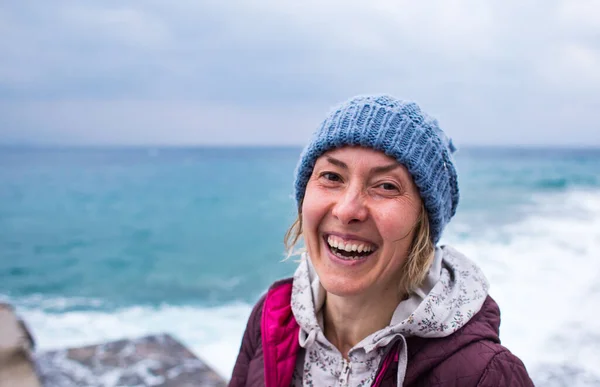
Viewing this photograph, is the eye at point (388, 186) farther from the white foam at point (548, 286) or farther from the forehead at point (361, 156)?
the white foam at point (548, 286)

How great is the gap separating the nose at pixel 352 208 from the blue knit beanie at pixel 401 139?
175mm

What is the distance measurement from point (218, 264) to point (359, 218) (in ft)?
55.4

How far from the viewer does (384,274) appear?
1.79 meters

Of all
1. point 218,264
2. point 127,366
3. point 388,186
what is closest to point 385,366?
point 388,186

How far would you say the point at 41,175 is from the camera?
52062 millimetres

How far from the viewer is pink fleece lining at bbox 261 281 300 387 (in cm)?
189

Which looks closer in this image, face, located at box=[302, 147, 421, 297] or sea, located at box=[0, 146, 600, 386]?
face, located at box=[302, 147, 421, 297]

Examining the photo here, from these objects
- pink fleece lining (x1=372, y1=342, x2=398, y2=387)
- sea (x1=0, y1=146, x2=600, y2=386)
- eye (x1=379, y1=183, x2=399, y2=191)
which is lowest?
sea (x1=0, y1=146, x2=600, y2=386)

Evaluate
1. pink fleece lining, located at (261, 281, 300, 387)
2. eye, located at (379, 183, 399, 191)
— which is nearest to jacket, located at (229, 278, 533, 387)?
pink fleece lining, located at (261, 281, 300, 387)

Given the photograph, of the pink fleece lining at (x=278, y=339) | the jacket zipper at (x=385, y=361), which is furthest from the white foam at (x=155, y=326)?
the jacket zipper at (x=385, y=361)

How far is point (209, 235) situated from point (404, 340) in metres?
23.3

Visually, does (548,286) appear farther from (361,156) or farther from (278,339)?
(361,156)

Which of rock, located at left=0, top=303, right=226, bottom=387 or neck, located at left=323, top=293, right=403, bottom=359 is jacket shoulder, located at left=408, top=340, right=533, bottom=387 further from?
rock, located at left=0, top=303, right=226, bottom=387

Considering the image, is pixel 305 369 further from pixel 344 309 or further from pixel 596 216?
pixel 596 216
